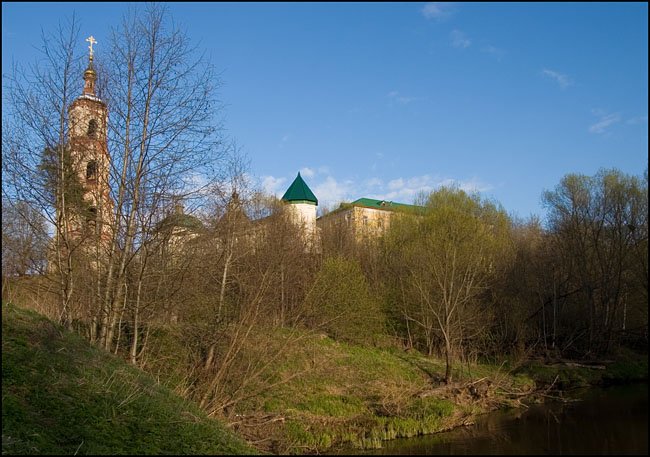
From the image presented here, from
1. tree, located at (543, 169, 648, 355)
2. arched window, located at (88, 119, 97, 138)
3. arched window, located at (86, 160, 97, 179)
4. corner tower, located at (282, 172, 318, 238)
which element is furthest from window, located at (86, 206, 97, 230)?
corner tower, located at (282, 172, 318, 238)

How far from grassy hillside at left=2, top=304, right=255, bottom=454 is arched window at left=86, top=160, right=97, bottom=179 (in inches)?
148

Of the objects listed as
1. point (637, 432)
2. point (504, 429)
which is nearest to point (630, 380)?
point (504, 429)

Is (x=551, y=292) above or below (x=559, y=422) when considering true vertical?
above

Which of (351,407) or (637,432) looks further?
(351,407)

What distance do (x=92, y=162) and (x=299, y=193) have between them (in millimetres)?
27476

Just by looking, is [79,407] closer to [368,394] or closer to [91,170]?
[91,170]

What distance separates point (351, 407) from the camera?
1652 cm

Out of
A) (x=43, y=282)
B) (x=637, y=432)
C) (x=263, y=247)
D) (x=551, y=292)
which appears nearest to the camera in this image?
(x=637, y=432)

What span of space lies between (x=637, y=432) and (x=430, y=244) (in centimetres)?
1346

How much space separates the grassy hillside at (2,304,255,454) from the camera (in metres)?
6.64

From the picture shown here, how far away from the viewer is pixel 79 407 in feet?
24.8

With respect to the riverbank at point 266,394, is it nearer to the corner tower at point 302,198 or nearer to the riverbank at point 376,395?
the riverbank at point 376,395

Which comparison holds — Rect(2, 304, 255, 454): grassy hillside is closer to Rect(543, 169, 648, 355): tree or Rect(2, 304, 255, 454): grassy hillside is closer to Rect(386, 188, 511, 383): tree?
Rect(386, 188, 511, 383): tree

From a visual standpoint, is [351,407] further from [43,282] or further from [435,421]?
[43,282]
